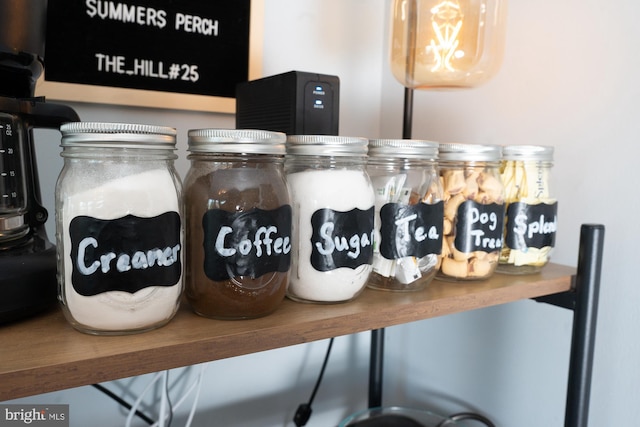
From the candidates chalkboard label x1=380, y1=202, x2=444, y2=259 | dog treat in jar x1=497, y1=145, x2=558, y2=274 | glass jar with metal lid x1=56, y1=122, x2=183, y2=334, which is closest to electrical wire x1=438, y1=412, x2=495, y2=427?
dog treat in jar x1=497, y1=145, x2=558, y2=274

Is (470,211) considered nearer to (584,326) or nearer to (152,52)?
(584,326)

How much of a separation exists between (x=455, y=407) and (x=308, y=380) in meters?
0.34

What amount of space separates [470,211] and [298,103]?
27 cm

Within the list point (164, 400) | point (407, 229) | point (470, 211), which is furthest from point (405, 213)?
point (164, 400)

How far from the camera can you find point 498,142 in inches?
41.1

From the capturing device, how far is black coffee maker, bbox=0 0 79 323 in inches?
19.0

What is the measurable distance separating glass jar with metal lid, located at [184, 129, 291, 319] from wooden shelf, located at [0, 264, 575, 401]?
0.10 feet

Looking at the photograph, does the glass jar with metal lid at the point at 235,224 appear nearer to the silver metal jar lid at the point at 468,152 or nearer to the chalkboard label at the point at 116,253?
the chalkboard label at the point at 116,253

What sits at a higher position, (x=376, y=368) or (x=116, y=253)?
(x=116, y=253)

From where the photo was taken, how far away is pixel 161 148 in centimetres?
49

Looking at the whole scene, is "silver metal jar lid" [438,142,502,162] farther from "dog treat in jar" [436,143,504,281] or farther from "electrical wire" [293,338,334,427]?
"electrical wire" [293,338,334,427]

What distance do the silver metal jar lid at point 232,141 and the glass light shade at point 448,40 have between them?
0.39 m

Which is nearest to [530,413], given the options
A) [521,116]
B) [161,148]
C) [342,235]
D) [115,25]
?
[521,116]

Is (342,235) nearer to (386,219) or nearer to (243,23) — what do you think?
(386,219)
